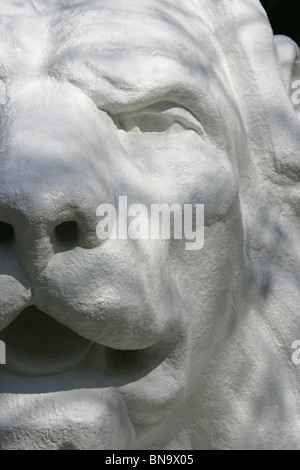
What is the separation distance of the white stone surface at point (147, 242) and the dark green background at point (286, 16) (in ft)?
5.09

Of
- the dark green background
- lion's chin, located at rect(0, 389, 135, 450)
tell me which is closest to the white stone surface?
lion's chin, located at rect(0, 389, 135, 450)

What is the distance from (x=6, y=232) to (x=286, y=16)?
2.18 meters

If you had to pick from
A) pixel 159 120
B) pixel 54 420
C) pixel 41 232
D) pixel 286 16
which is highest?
pixel 286 16

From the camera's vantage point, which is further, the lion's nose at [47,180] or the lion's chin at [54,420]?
the lion's chin at [54,420]

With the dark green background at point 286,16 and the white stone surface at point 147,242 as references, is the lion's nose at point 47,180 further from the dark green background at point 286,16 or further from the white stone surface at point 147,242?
the dark green background at point 286,16

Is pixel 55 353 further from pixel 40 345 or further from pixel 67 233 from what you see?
pixel 67 233

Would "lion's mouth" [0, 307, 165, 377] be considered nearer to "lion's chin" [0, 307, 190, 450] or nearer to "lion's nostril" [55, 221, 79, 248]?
"lion's chin" [0, 307, 190, 450]

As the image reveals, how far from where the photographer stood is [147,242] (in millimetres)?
1440

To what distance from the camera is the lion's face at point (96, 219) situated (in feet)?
4.46

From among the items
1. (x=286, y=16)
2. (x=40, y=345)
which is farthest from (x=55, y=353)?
(x=286, y=16)

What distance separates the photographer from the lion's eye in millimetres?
1508

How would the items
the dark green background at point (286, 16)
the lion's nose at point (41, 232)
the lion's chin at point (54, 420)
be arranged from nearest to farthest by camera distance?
the lion's nose at point (41, 232) → the lion's chin at point (54, 420) → the dark green background at point (286, 16)

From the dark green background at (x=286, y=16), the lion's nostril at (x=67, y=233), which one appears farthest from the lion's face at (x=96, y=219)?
the dark green background at (x=286, y=16)

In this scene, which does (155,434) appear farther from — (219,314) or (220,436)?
(219,314)
